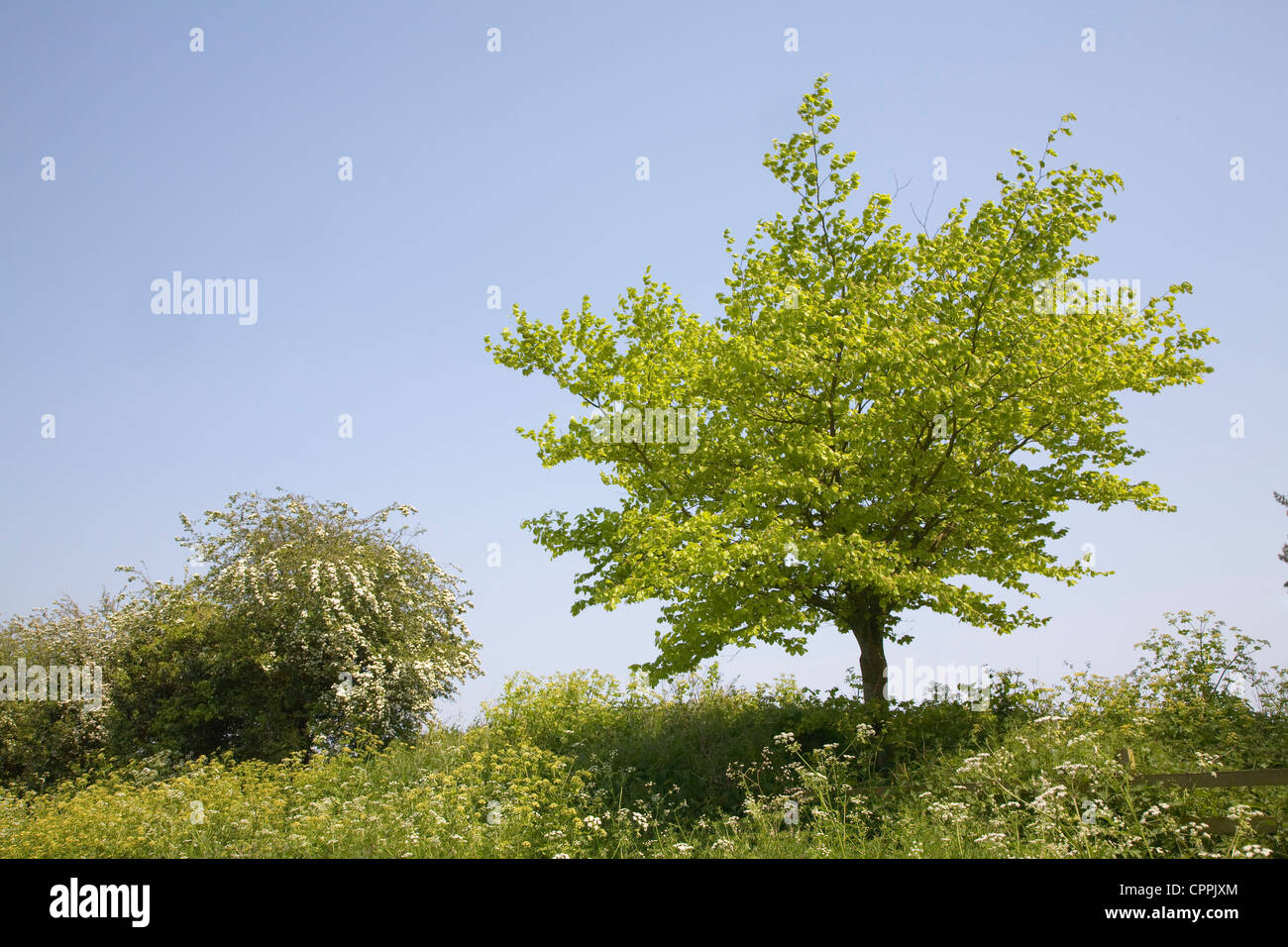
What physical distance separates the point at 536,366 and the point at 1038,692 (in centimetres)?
925

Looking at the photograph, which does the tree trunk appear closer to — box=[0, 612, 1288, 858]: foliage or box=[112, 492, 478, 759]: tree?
box=[0, 612, 1288, 858]: foliage

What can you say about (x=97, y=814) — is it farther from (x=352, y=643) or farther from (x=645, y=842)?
(x=645, y=842)

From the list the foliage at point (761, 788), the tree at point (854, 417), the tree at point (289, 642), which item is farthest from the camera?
the tree at point (289, 642)

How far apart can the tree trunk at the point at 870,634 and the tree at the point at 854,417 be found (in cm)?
3

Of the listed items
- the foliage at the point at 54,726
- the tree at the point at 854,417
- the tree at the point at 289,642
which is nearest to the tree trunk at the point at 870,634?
the tree at the point at 854,417

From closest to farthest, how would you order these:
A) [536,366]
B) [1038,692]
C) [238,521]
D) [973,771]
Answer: [973,771], [1038,692], [536,366], [238,521]

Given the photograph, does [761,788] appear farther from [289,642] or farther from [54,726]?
[54,726]

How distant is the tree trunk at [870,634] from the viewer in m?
14.8

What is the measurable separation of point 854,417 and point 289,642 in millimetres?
11824

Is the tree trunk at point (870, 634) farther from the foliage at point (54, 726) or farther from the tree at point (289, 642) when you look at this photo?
the foliage at point (54, 726)

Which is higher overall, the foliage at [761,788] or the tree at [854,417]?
the tree at [854,417]

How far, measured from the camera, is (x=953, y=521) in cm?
1450

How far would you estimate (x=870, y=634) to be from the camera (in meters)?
15.1
